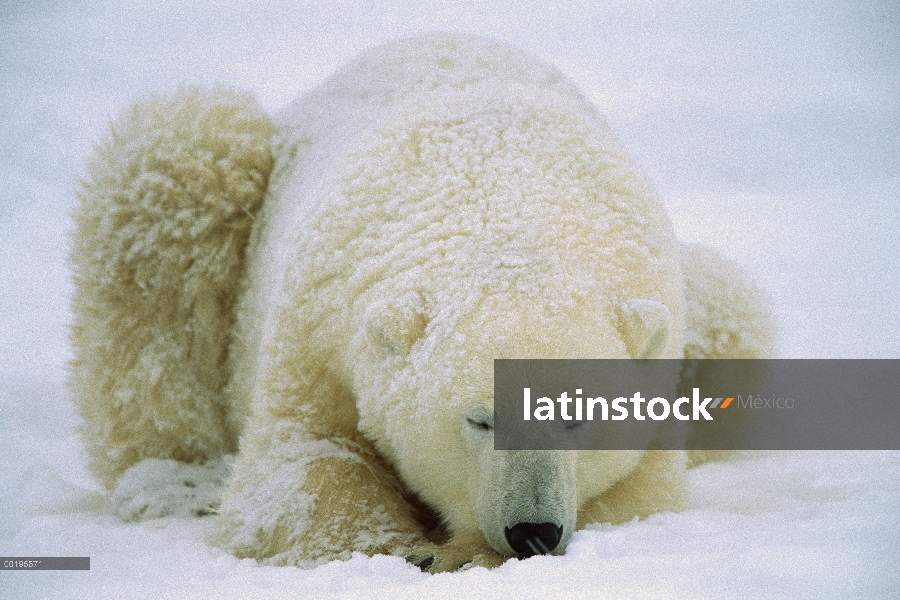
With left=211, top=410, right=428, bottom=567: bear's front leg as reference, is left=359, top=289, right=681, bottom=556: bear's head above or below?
above

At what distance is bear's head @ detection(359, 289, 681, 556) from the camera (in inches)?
95.1

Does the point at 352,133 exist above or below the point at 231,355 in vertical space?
above

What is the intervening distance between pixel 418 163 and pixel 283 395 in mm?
927

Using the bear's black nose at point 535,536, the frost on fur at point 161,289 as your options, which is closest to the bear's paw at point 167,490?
the frost on fur at point 161,289

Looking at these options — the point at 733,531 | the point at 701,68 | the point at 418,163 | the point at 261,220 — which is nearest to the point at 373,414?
the point at 418,163

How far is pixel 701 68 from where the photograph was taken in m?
8.41

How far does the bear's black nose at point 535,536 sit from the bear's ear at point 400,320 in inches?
24.4

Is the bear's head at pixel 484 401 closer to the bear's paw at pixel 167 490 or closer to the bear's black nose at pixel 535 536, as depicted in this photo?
the bear's black nose at pixel 535 536

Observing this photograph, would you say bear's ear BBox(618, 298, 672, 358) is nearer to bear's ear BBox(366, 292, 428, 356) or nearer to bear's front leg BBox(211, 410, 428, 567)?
bear's ear BBox(366, 292, 428, 356)

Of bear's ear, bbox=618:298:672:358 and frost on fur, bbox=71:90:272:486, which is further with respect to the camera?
frost on fur, bbox=71:90:272:486

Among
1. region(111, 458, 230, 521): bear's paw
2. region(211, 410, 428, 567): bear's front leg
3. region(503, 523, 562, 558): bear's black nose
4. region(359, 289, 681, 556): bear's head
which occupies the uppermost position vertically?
region(359, 289, 681, 556): bear's head

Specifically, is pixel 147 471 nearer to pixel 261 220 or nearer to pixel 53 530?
pixel 53 530

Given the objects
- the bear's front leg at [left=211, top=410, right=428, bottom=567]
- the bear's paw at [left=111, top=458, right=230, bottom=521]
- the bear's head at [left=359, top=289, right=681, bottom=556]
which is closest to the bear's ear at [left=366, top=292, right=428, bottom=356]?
the bear's head at [left=359, top=289, right=681, bottom=556]

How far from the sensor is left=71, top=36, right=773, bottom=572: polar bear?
8.59 feet
